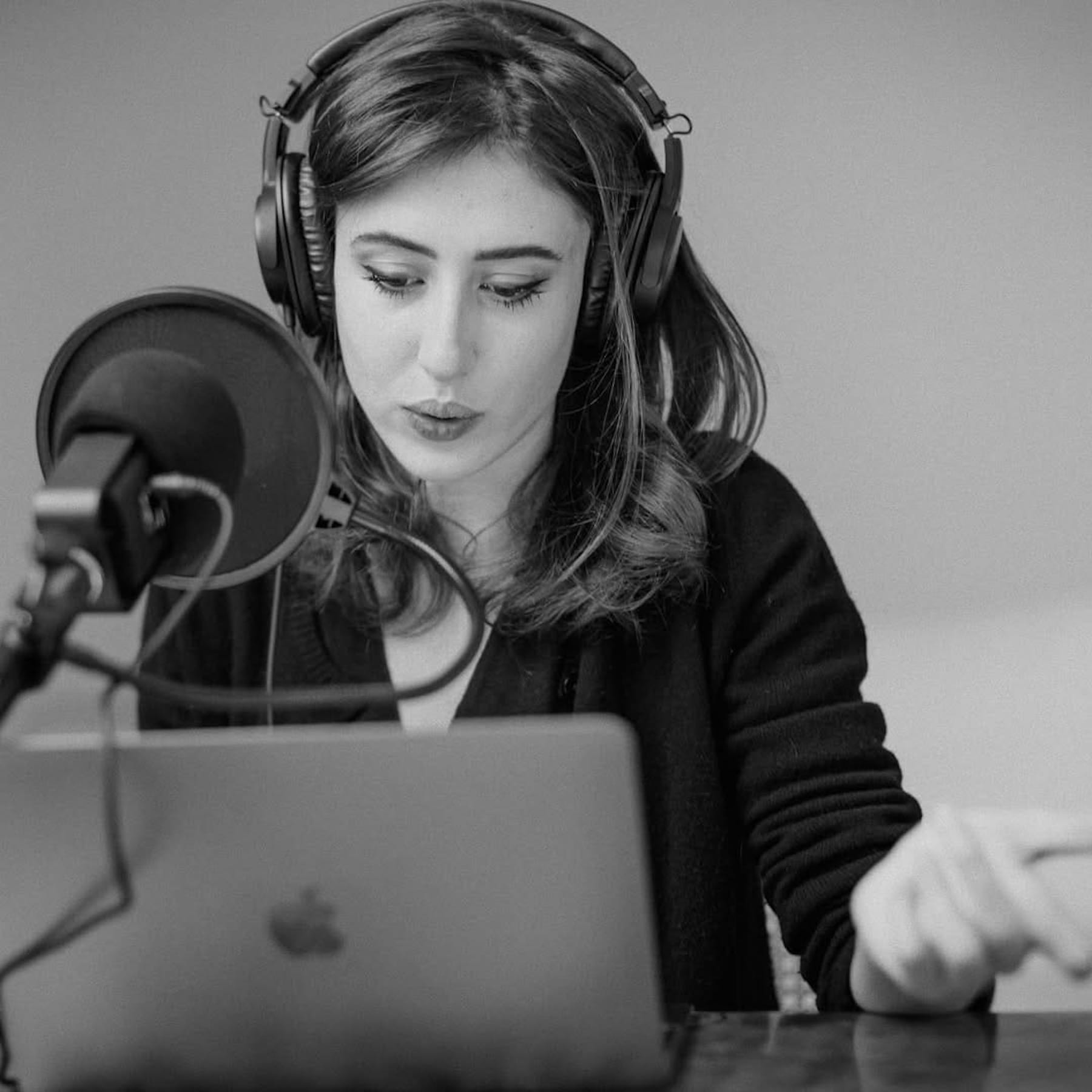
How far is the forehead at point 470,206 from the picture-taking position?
1102 mm

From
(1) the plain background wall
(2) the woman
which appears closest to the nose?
(2) the woman

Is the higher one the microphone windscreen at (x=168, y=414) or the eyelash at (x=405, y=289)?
the eyelash at (x=405, y=289)

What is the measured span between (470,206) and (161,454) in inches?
19.4

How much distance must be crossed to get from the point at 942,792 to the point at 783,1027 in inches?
42.4

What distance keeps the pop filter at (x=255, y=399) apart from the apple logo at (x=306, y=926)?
20 centimetres

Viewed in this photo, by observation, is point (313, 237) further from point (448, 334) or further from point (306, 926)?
point (306, 926)

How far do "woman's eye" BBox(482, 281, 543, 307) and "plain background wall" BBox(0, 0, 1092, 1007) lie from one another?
0.79 meters

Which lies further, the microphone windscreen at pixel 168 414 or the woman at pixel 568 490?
the woman at pixel 568 490

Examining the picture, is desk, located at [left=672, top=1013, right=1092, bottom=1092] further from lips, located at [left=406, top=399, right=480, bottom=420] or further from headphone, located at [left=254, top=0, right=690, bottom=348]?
headphone, located at [left=254, top=0, right=690, bottom=348]

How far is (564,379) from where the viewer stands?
131 centimetres

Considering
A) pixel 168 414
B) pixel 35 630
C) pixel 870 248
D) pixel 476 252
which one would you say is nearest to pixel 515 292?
pixel 476 252

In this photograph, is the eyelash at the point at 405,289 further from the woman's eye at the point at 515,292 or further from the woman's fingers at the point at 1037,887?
the woman's fingers at the point at 1037,887

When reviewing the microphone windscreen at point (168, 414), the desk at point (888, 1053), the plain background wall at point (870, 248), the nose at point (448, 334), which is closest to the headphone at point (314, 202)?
the nose at point (448, 334)

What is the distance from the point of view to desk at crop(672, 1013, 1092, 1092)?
69cm
